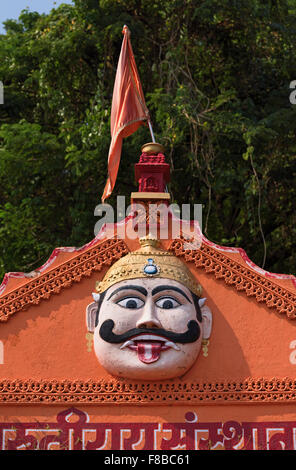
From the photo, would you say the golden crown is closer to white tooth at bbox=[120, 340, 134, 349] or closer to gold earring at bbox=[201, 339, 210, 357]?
gold earring at bbox=[201, 339, 210, 357]

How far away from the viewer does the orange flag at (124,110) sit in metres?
10.4

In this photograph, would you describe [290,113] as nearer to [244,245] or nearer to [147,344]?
[244,245]

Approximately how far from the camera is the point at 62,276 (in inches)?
363

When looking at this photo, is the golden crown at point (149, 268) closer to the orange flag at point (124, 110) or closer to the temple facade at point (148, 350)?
the temple facade at point (148, 350)

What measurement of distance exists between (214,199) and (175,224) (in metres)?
5.41

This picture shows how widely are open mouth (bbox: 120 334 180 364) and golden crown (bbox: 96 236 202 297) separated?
0.75 m

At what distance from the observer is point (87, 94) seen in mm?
15648

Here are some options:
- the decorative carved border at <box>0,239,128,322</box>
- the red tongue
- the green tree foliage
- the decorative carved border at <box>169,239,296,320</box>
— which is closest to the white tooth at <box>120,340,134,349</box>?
the red tongue

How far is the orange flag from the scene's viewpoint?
34.1ft

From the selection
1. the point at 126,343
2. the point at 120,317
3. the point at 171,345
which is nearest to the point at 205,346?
the point at 171,345

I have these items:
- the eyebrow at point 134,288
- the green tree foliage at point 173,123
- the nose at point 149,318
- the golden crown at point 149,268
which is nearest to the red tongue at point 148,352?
the nose at point 149,318

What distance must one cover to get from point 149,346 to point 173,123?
580 cm

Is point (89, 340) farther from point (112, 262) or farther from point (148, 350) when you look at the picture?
point (112, 262)

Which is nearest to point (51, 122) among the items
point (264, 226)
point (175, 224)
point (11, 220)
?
point (11, 220)
